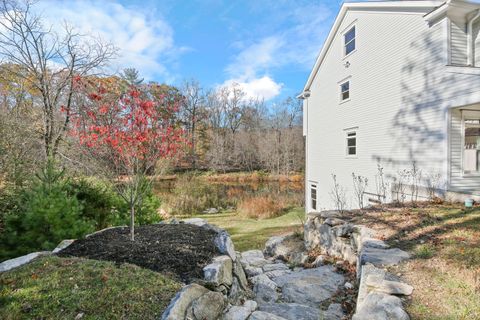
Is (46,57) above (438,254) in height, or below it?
above

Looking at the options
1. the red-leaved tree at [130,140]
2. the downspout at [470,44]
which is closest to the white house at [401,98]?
the downspout at [470,44]

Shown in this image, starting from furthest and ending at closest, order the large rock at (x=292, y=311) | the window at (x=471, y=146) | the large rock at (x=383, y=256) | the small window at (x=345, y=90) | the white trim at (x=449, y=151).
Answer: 1. the small window at (x=345, y=90)
2. the window at (x=471, y=146)
3. the white trim at (x=449, y=151)
4. the large rock at (x=383, y=256)
5. the large rock at (x=292, y=311)

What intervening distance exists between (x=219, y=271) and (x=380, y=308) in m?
1.61

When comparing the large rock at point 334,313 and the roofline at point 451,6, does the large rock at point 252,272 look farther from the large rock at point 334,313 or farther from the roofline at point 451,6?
the roofline at point 451,6

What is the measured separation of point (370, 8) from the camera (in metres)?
9.23

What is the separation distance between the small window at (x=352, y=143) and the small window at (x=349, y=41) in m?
3.53

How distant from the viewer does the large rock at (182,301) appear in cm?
197

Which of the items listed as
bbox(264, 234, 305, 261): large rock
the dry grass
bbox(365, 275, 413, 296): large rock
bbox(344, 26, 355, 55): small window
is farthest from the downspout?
the dry grass

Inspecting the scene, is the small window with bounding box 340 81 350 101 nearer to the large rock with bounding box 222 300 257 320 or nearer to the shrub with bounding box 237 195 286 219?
the shrub with bounding box 237 195 286 219

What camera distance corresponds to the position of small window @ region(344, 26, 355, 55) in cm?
1049

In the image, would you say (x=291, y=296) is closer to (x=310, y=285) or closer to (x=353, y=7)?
(x=310, y=285)

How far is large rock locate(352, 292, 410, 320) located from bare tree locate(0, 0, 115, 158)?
25.4ft

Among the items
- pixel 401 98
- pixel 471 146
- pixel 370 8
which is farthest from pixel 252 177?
pixel 471 146

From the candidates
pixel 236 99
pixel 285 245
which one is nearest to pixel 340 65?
pixel 285 245
